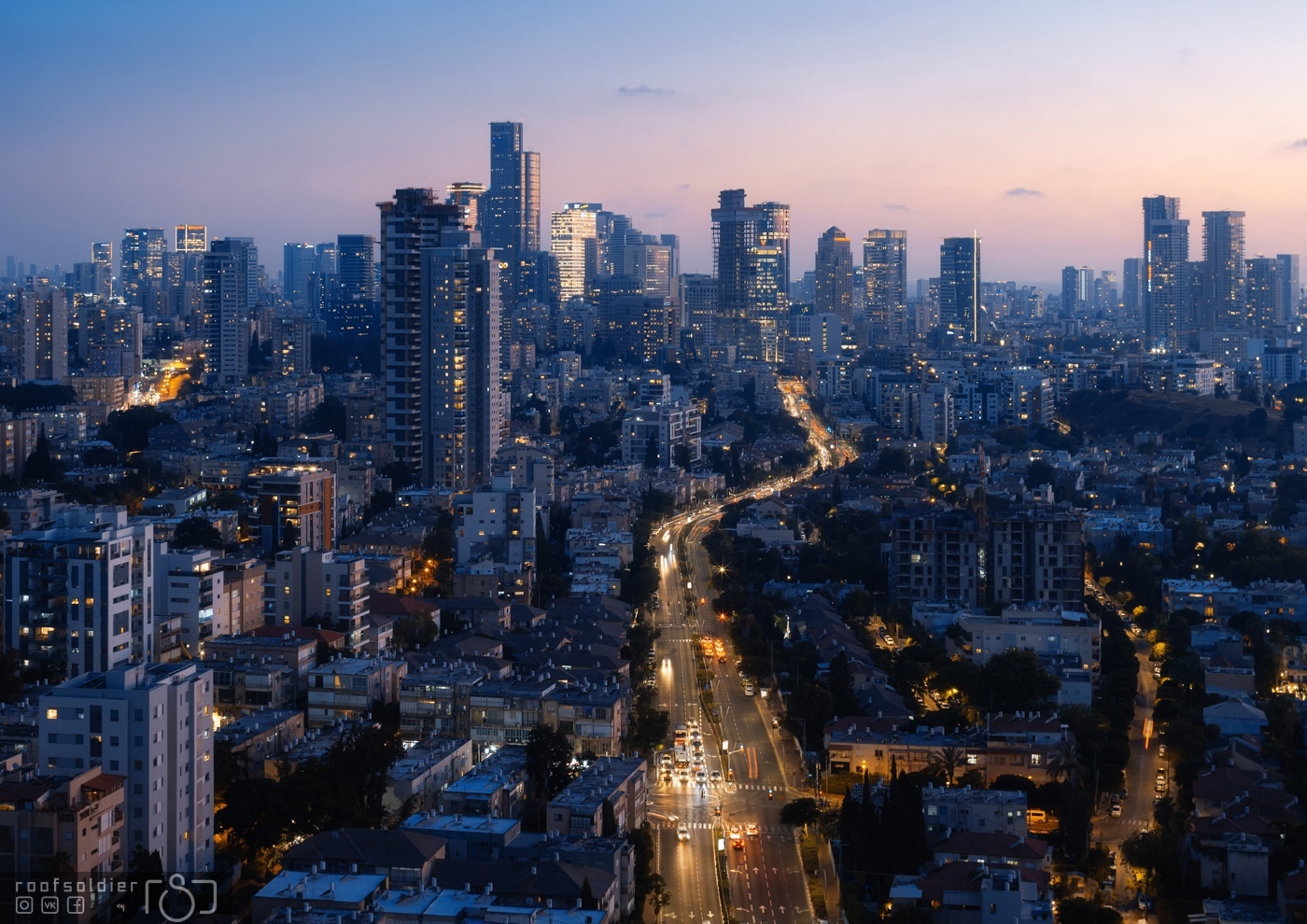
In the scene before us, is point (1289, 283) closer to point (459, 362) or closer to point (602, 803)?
point (459, 362)

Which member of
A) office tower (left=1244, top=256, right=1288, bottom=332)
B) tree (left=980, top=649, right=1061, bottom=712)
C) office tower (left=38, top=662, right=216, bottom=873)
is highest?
office tower (left=1244, top=256, right=1288, bottom=332)

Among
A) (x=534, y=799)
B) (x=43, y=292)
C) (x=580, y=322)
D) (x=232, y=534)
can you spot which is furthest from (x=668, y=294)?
(x=534, y=799)

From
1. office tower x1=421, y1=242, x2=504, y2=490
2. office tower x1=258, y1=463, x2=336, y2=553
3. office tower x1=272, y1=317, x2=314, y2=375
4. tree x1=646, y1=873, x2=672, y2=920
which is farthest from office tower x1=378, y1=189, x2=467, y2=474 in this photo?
office tower x1=272, y1=317, x2=314, y2=375

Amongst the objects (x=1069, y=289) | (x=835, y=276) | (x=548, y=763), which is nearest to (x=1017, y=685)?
(x=548, y=763)

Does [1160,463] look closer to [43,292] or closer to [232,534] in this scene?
[232,534]

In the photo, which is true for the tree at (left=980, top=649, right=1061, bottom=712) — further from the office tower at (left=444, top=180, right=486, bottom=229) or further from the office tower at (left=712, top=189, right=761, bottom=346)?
the office tower at (left=712, top=189, right=761, bottom=346)

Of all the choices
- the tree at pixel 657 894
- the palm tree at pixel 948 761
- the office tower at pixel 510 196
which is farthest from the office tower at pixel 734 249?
the tree at pixel 657 894
